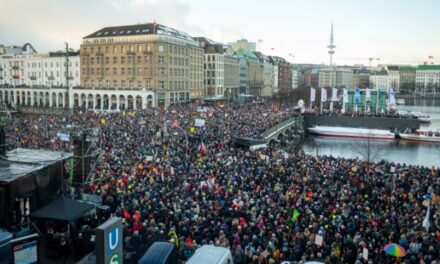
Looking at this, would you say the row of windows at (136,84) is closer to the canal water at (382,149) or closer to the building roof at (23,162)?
the canal water at (382,149)

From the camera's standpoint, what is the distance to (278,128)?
2235 inches

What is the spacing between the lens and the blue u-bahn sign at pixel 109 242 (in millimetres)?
8391

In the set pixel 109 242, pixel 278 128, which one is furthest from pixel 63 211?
pixel 278 128

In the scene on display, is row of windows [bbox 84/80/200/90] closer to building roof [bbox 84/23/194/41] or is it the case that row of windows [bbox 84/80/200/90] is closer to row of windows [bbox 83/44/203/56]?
row of windows [bbox 83/44/203/56]

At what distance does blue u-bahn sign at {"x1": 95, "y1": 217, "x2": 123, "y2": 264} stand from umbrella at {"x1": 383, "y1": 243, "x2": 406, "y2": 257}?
30.9 ft

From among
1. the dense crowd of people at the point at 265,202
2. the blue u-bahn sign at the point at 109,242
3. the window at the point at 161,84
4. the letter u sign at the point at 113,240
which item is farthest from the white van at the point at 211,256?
the window at the point at 161,84

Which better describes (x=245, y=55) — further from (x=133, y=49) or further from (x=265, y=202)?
(x=265, y=202)

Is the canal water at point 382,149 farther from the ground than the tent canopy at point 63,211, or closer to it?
closer to it

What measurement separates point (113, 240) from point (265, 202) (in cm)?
1168

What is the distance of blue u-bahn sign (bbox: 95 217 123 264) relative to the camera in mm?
8391

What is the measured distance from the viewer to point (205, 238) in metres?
16.1

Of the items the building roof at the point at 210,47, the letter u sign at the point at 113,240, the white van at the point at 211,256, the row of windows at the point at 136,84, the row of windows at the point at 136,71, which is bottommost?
the white van at the point at 211,256

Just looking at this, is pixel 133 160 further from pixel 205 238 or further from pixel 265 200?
pixel 205 238

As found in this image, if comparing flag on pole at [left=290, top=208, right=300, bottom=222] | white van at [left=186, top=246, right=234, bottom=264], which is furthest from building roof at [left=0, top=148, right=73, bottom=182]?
flag on pole at [left=290, top=208, right=300, bottom=222]
